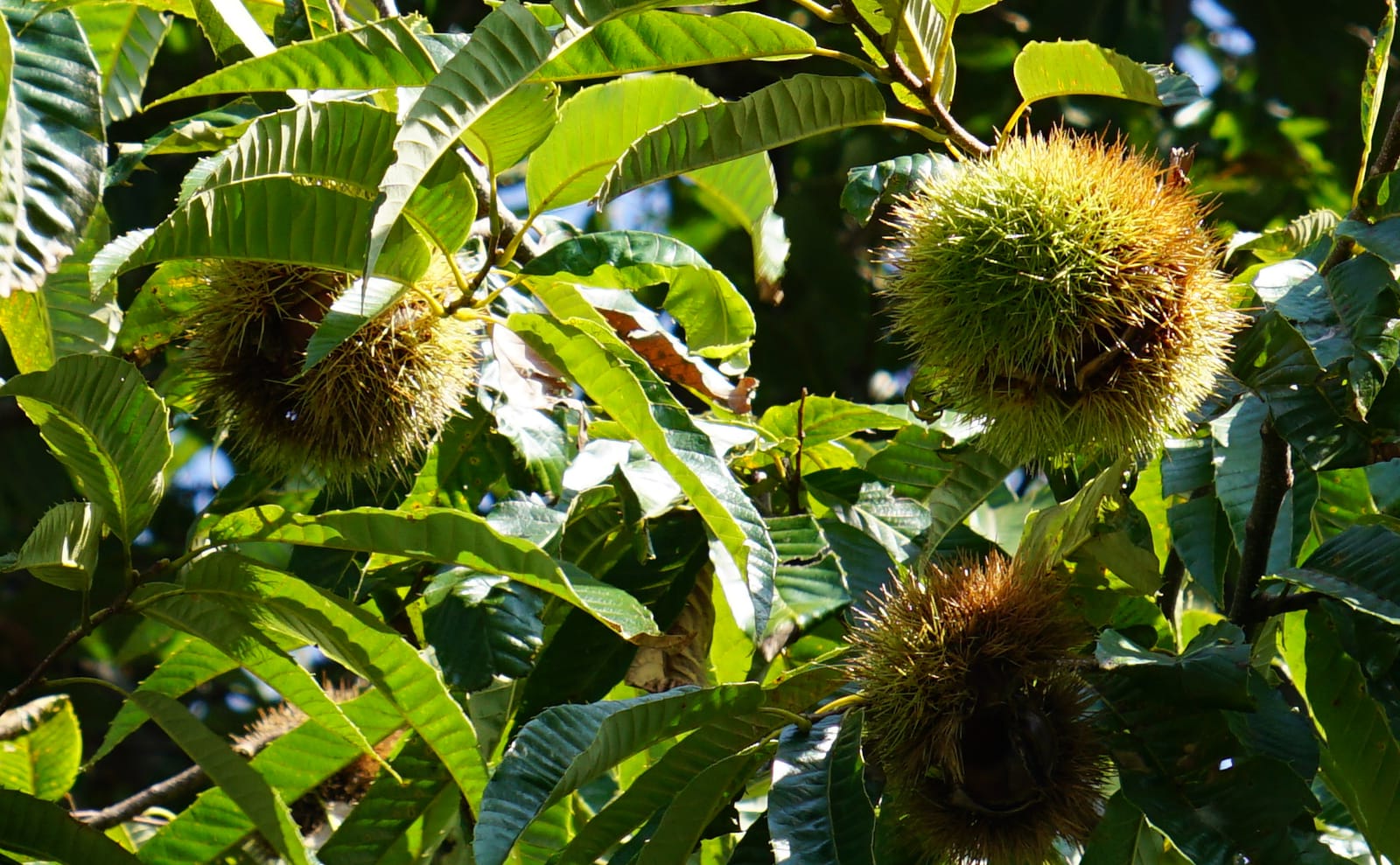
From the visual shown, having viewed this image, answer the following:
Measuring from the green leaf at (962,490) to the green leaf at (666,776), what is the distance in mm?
302

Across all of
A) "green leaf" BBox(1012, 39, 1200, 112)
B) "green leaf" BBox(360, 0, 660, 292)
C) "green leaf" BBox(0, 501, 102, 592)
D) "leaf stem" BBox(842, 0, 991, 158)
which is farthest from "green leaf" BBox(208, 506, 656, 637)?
"green leaf" BBox(1012, 39, 1200, 112)

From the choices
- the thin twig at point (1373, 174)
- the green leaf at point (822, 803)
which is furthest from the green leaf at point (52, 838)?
the thin twig at point (1373, 174)

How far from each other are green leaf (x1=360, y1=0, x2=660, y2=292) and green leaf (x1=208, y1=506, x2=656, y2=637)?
0.29 metres

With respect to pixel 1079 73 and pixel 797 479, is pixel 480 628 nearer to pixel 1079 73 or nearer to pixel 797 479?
pixel 797 479

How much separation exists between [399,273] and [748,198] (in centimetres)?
53

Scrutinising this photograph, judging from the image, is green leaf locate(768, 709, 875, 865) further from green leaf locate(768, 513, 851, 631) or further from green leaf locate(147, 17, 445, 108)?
green leaf locate(147, 17, 445, 108)

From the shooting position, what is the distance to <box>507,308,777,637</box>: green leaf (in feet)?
3.69

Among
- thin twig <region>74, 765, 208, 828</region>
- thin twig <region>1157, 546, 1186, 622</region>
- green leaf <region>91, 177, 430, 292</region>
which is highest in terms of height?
green leaf <region>91, 177, 430, 292</region>

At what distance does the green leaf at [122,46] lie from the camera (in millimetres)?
1762

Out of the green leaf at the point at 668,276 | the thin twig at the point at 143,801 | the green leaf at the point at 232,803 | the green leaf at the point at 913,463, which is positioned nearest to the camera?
the green leaf at the point at 668,276

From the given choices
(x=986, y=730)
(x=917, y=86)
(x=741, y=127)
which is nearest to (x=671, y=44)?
(x=741, y=127)

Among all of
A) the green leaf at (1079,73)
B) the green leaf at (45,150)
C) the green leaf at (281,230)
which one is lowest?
the green leaf at (1079,73)

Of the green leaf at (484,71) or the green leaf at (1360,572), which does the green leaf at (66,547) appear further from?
the green leaf at (1360,572)

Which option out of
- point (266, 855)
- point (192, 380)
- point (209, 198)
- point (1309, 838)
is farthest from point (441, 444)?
point (1309, 838)
